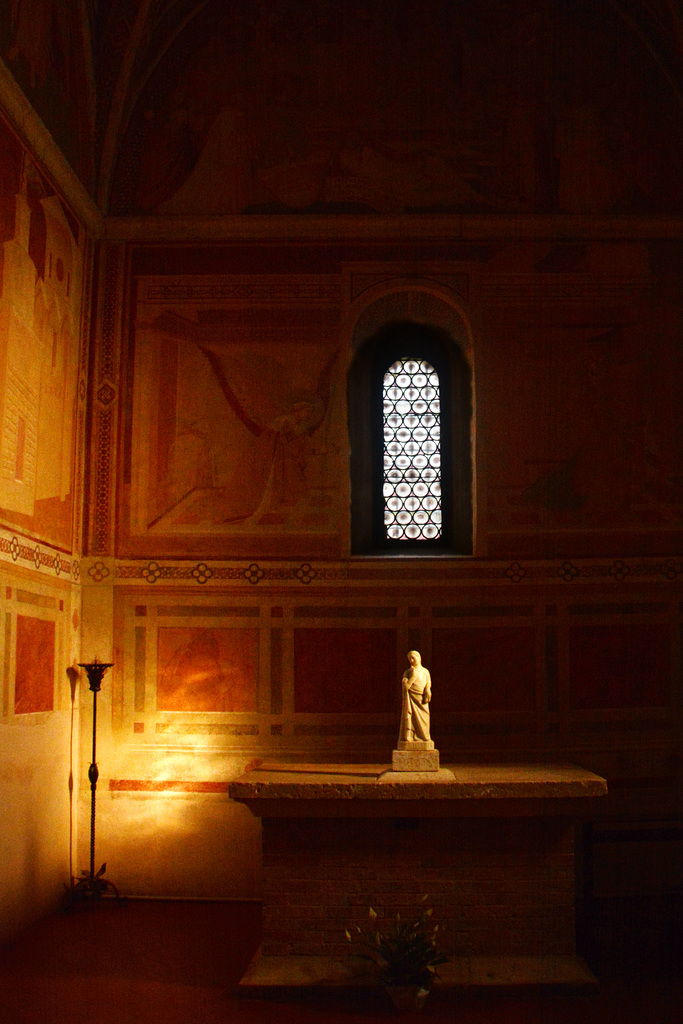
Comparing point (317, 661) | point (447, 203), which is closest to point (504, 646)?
point (317, 661)

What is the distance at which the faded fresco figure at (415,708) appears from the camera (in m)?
Result: 8.17

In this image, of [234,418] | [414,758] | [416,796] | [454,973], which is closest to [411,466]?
[234,418]

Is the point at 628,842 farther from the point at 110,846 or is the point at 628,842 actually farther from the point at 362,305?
the point at 362,305

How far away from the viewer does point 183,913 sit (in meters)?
9.21

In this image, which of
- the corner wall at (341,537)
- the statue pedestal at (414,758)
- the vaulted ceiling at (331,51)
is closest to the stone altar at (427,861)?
the statue pedestal at (414,758)

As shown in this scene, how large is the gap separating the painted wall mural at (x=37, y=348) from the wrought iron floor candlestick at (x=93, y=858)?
3.95 feet

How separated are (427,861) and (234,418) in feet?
15.8

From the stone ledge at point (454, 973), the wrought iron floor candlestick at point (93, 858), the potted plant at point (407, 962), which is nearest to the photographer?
the potted plant at point (407, 962)

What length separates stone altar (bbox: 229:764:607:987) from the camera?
7.59 metres

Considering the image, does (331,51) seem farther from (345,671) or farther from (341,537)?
(345,671)

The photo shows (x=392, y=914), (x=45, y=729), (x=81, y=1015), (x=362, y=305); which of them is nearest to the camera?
(x=81, y=1015)

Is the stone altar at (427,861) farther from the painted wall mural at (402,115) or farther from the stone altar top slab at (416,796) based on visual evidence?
the painted wall mural at (402,115)

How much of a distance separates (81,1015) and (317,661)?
4.10m

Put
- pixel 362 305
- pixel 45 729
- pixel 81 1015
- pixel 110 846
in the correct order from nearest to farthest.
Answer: pixel 81 1015
pixel 45 729
pixel 110 846
pixel 362 305
